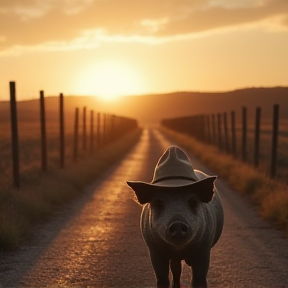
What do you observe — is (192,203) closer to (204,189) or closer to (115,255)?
(204,189)

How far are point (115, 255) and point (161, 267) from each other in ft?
9.64

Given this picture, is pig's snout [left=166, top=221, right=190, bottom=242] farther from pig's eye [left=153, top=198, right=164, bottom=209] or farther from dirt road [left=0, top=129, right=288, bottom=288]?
dirt road [left=0, top=129, right=288, bottom=288]

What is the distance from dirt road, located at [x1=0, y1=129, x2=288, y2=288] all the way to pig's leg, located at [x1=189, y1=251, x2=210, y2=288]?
147 cm

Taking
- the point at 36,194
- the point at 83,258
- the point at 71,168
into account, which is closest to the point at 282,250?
the point at 83,258

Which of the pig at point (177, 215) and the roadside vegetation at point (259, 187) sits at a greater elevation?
the pig at point (177, 215)

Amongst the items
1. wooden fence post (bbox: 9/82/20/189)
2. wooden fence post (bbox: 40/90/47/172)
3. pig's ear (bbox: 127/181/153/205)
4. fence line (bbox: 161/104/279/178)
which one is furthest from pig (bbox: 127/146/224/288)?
fence line (bbox: 161/104/279/178)

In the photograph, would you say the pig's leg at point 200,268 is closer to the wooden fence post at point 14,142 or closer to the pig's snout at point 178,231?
the pig's snout at point 178,231

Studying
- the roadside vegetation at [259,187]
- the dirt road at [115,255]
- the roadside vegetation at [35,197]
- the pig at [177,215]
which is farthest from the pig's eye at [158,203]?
the roadside vegetation at [259,187]

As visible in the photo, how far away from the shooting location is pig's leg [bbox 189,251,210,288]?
5.04m

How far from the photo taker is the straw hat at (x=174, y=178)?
4570 millimetres

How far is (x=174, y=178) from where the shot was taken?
4812mm

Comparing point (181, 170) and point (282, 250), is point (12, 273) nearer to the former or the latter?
point (181, 170)

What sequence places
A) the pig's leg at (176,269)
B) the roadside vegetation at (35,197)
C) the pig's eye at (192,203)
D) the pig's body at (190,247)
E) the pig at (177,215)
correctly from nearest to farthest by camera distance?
the pig at (177,215) < the pig's eye at (192,203) < the pig's body at (190,247) < the pig's leg at (176,269) < the roadside vegetation at (35,197)

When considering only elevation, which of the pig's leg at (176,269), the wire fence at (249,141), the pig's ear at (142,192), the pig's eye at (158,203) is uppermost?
the pig's ear at (142,192)
